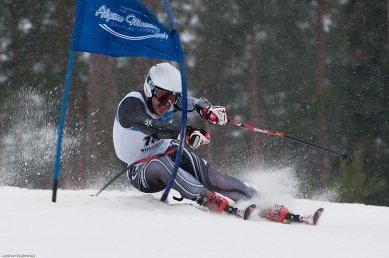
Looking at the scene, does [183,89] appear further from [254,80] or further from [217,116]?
[254,80]

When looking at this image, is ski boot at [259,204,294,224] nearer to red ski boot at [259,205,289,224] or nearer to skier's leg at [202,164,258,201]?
red ski boot at [259,205,289,224]

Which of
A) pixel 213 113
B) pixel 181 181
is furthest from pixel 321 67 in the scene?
pixel 181 181

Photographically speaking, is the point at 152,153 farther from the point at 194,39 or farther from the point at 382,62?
the point at 194,39

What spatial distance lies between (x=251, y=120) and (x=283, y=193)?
1642cm

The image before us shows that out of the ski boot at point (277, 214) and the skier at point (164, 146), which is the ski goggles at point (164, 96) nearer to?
the skier at point (164, 146)

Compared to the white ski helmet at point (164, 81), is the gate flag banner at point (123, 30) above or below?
above

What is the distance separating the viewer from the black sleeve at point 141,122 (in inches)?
209

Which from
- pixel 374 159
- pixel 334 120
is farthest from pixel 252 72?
pixel 374 159

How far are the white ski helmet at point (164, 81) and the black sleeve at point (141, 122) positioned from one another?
6.5 inches

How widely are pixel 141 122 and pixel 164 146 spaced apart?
28.6 inches

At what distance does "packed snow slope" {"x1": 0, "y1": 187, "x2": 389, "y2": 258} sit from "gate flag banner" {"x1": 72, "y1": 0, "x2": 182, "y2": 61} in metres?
1.23

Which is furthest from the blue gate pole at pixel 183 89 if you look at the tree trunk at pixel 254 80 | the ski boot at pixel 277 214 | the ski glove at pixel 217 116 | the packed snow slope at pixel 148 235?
the tree trunk at pixel 254 80

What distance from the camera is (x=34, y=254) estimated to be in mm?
3479

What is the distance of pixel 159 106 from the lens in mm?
5719
